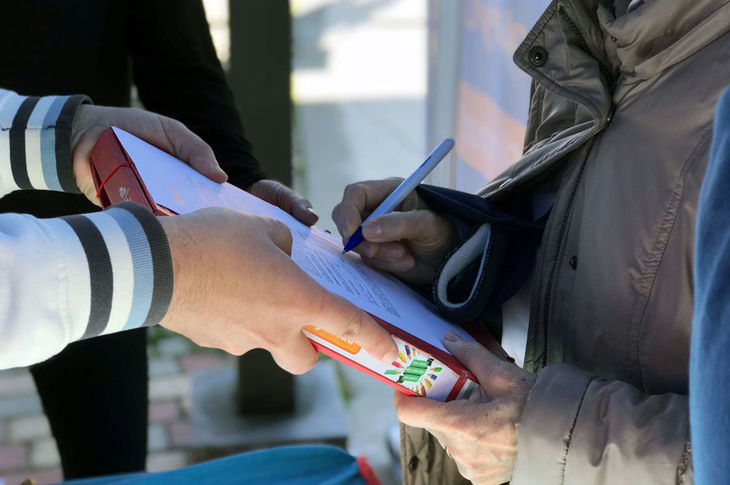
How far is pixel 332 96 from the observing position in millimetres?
5598

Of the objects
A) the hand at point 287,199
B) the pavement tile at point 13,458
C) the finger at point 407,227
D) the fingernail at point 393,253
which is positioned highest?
the hand at point 287,199

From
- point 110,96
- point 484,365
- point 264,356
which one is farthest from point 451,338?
point 264,356

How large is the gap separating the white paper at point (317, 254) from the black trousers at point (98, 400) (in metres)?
0.71

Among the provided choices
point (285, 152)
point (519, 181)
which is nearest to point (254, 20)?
point (285, 152)

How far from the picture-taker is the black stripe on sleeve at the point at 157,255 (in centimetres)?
86

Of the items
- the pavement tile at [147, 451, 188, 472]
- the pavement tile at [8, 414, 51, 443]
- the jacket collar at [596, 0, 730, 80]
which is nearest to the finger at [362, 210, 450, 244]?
the jacket collar at [596, 0, 730, 80]

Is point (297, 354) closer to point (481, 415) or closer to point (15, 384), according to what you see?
point (481, 415)

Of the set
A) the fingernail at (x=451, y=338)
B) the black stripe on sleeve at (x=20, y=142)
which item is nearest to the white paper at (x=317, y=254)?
the fingernail at (x=451, y=338)

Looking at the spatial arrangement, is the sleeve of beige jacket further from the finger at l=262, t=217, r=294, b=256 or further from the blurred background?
the blurred background

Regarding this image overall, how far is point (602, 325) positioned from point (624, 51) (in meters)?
0.35

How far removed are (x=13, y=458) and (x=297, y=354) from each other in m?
1.97

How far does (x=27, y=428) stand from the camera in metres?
2.67

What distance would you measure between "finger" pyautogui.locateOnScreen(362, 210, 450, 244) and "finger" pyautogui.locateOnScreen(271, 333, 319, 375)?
21 cm

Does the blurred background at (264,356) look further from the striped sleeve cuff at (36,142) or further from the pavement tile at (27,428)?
the striped sleeve cuff at (36,142)
